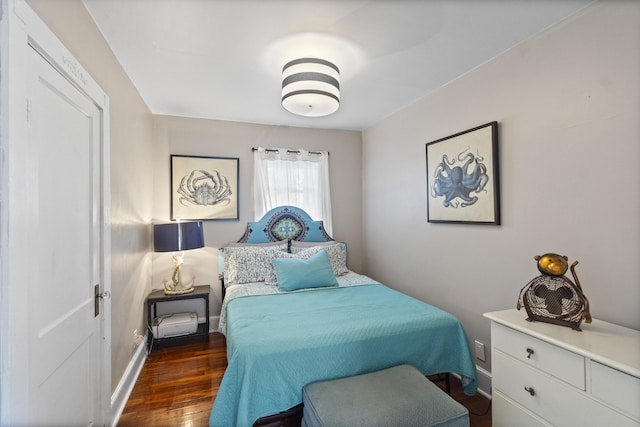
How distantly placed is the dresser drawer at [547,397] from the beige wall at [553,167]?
0.51 m

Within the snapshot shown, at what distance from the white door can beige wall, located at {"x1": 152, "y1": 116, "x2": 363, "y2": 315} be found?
1.62 metres

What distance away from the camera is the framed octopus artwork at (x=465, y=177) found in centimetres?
214

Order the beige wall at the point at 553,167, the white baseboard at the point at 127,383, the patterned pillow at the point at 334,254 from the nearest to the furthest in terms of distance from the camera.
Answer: the beige wall at the point at 553,167
the white baseboard at the point at 127,383
the patterned pillow at the point at 334,254

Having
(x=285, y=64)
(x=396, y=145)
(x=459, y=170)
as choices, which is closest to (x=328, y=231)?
(x=396, y=145)

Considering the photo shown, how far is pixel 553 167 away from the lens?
1.77 m

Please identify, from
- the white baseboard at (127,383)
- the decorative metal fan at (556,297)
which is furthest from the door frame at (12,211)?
the decorative metal fan at (556,297)

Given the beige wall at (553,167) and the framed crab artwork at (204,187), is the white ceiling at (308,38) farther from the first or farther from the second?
the framed crab artwork at (204,187)

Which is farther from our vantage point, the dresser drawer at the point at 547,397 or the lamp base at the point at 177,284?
the lamp base at the point at 177,284

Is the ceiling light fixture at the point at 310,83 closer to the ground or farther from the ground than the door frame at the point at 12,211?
farther from the ground

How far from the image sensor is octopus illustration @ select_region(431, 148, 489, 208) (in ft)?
7.38

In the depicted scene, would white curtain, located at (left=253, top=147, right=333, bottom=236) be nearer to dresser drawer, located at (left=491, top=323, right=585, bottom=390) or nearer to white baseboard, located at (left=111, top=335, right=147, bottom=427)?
white baseboard, located at (left=111, top=335, right=147, bottom=427)

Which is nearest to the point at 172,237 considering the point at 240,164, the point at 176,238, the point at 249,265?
the point at 176,238

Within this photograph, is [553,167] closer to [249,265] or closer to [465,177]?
[465,177]

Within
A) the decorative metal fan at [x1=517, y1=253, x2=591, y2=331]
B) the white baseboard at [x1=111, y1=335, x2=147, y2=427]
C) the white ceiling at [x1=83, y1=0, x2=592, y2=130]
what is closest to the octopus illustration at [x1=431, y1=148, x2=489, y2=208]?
the white ceiling at [x1=83, y1=0, x2=592, y2=130]
